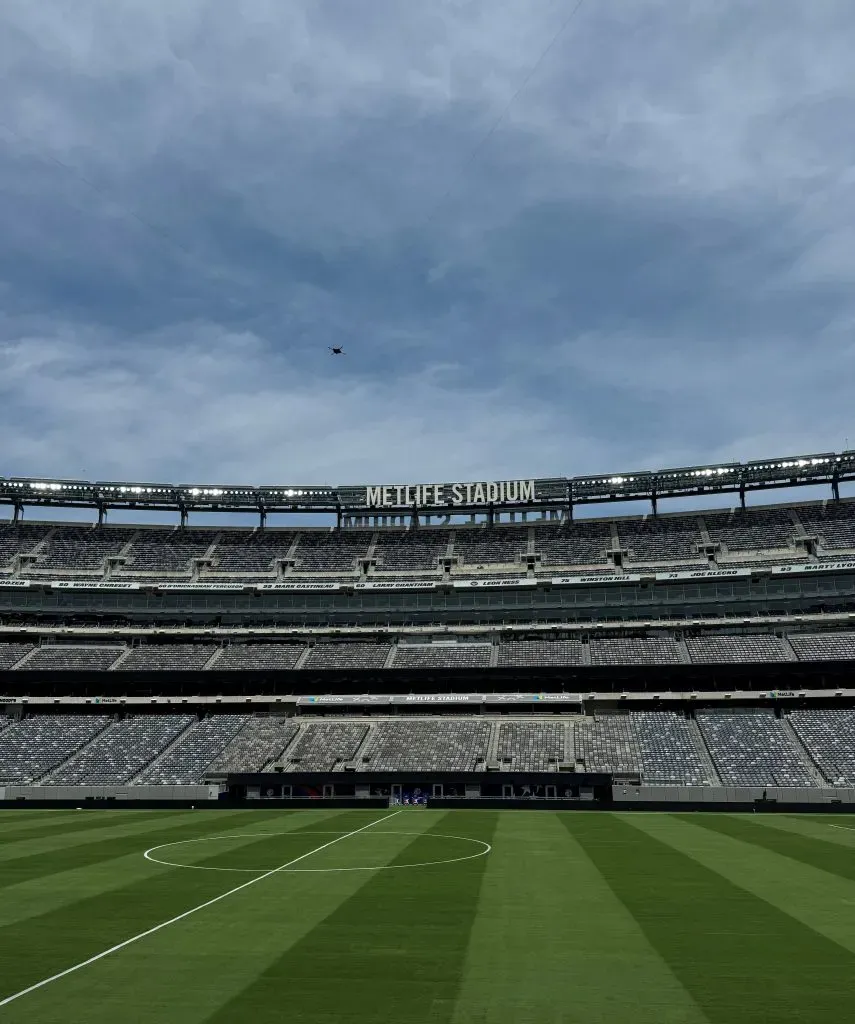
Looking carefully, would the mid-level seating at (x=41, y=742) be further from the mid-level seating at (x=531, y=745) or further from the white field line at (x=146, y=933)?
the white field line at (x=146, y=933)

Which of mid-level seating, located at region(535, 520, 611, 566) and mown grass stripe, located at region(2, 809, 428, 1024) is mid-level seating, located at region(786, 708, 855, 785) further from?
mown grass stripe, located at region(2, 809, 428, 1024)

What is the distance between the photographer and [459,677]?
71.8 metres

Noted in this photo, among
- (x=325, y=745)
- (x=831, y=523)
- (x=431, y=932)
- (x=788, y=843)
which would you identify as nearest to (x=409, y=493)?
(x=325, y=745)

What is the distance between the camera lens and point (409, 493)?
→ 8600 cm

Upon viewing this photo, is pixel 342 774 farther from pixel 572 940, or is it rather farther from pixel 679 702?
pixel 572 940

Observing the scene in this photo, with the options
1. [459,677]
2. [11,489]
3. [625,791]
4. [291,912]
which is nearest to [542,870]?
[291,912]

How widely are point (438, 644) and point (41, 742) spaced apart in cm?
3579

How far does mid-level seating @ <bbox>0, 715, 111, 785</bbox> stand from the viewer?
62.2 meters

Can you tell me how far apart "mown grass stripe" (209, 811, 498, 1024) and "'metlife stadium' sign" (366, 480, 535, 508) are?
6394cm

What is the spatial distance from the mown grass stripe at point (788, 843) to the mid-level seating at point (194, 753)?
124 ft

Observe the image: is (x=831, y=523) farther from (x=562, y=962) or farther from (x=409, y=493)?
(x=562, y=962)

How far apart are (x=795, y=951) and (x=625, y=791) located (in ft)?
142

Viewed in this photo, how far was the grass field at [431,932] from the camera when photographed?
11.8m

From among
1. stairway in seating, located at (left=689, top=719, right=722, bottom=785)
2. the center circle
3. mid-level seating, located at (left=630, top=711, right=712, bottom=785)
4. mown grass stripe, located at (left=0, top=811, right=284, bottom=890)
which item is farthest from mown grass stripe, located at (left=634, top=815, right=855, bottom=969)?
stairway in seating, located at (left=689, top=719, right=722, bottom=785)
